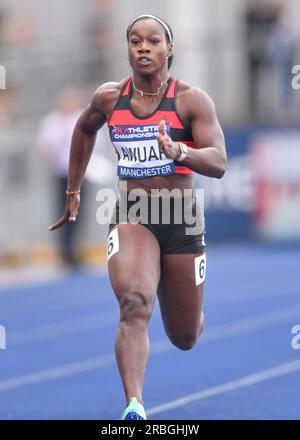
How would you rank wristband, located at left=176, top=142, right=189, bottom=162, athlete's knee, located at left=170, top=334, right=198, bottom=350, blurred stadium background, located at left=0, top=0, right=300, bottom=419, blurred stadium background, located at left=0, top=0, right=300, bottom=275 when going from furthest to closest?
blurred stadium background, located at left=0, top=0, right=300, bottom=275, blurred stadium background, located at left=0, top=0, right=300, bottom=419, athlete's knee, located at left=170, top=334, right=198, bottom=350, wristband, located at left=176, top=142, right=189, bottom=162

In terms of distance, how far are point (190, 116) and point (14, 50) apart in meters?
14.6

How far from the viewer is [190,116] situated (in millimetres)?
6434

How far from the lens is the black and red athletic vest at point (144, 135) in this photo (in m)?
6.43

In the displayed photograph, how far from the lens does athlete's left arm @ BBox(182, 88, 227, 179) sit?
6.27 meters

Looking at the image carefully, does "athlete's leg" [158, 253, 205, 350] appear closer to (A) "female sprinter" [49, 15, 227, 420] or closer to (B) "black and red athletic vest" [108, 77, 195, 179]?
(A) "female sprinter" [49, 15, 227, 420]

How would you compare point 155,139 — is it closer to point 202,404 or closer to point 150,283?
point 150,283

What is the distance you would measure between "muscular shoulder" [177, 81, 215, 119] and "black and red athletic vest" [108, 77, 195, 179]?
0.15ft

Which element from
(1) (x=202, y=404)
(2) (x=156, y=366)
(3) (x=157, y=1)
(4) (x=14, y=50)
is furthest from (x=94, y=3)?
(1) (x=202, y=404)

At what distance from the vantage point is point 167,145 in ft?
19.4
